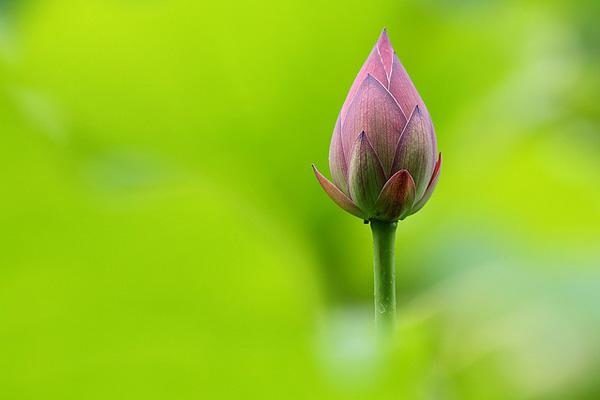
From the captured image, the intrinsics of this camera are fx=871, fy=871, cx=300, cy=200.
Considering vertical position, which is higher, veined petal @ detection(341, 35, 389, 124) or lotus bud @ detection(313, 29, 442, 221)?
veined petal @ detection(341, 35, 389, 124)

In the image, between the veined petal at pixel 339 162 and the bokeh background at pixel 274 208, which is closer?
the bokeh background at pixel 274 208

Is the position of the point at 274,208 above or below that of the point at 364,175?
above

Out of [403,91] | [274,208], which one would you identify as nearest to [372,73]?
[403,91]

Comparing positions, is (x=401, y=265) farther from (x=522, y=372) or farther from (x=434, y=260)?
(x=522, y=372)

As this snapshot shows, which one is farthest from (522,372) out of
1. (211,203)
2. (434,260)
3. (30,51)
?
(30,51)

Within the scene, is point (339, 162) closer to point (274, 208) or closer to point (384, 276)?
point (384, 276)

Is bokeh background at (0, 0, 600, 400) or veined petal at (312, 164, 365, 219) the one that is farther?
veined petal at (312, 164, 365, 219)
